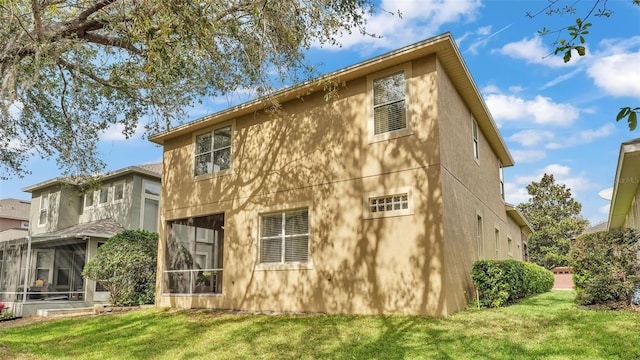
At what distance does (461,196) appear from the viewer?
1112cm

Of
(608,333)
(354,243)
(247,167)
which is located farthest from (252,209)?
(608,333)

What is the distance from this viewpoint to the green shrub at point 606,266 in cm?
867

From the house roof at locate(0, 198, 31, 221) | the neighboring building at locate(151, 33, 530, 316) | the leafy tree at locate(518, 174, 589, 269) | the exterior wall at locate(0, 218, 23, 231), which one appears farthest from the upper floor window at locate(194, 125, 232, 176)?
the house roof at locate(0, 198, 31, 221)

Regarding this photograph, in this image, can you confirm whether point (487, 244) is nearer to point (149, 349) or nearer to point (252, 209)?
point (252, 209)

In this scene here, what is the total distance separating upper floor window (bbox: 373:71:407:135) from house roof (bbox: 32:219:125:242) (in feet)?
42.4

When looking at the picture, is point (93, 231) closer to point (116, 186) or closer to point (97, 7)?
point (116, 186)

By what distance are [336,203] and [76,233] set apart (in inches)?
479

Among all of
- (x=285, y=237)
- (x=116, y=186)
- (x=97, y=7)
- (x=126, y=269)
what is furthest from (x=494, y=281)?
(x=116, y=186)

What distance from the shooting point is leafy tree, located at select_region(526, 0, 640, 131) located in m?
2.73

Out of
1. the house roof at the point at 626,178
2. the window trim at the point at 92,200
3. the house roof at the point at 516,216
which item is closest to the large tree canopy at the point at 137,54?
the house roof at the point at 626,178

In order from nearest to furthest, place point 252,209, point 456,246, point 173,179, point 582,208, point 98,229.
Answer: point 456,246, point 252,209, point 173,179, point 98,229, point 582,208

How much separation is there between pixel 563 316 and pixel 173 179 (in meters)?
11.7

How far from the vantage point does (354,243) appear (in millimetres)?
10320

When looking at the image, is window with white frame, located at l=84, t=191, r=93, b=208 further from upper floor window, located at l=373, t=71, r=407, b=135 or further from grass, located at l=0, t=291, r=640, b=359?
upper floor window, located at l=373, t=71, r=407, b=135
